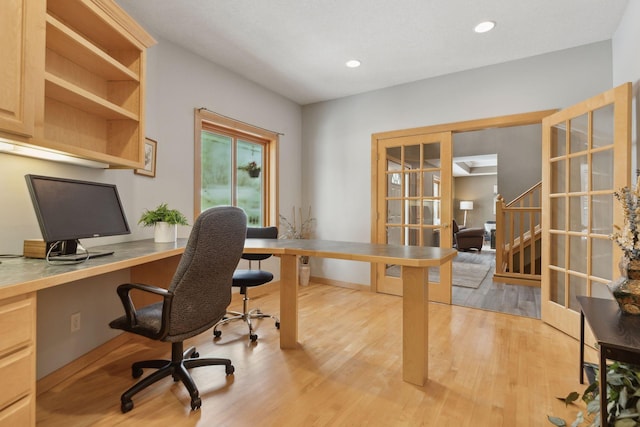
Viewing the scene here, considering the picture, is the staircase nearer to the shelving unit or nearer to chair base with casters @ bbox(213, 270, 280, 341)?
chair base with casters @ bbox(213, 270, 280, 341)

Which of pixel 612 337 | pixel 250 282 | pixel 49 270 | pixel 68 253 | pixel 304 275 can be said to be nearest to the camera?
pixel 612 337

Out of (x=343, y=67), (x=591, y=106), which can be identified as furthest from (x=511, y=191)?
(x=343, y=67)

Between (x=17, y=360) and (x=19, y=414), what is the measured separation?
20 cm

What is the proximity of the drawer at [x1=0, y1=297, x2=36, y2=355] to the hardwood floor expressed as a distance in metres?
0.73

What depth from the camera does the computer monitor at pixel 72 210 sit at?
63.5 inches

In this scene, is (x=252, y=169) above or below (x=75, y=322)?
above

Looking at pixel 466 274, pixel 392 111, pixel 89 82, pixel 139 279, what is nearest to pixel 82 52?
pixel 89 82

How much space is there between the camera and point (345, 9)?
2535 millimetres

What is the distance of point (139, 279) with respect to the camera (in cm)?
253

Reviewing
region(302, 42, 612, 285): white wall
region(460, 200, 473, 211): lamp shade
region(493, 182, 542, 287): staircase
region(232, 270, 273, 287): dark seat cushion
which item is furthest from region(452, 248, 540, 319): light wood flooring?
region(460, 200, 473, 211): lamp shade

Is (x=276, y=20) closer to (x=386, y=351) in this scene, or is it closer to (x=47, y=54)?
(x=47, y=54)

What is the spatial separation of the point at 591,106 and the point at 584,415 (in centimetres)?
233

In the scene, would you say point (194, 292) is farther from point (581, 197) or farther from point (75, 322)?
point (581, 197)

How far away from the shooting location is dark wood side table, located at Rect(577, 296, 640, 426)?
1174 mm
